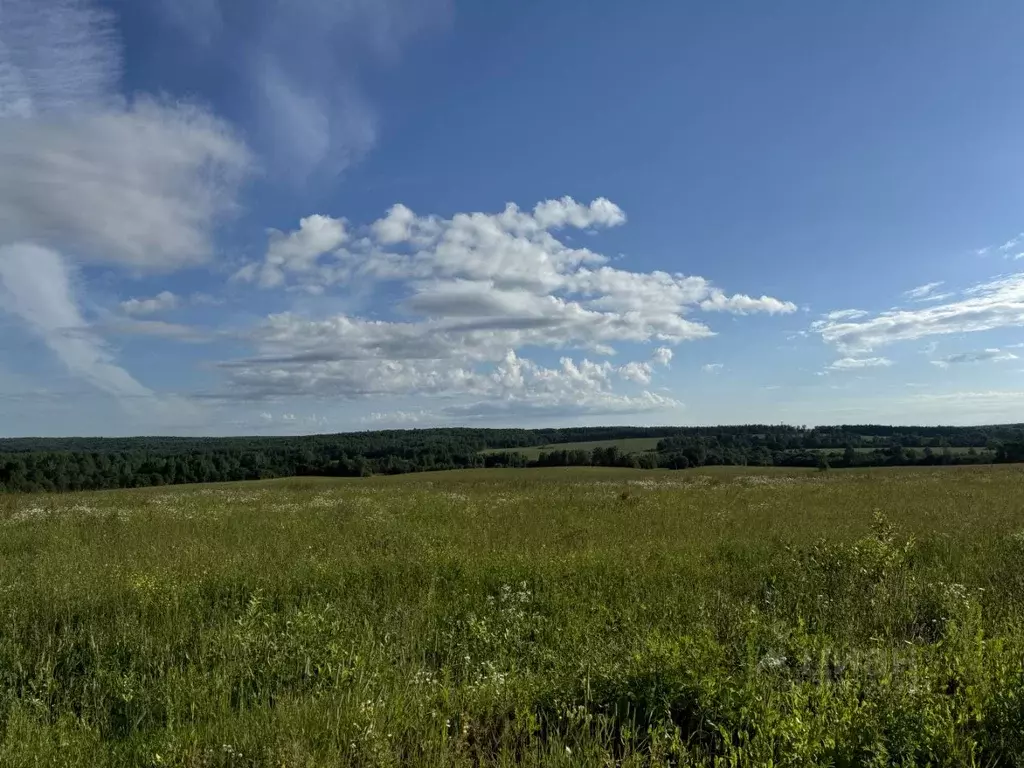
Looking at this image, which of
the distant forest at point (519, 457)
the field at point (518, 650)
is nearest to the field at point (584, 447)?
the distant forest at point (519, 457)

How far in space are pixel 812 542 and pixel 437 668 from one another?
327 inches

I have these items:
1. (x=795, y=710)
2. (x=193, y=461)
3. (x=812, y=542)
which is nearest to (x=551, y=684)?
(x=795, y=710)

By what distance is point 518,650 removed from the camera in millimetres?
6062

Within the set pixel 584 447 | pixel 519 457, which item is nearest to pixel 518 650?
pixel 519 457

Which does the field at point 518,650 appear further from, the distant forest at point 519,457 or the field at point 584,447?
the field at point 584,447

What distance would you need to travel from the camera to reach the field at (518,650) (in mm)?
3891

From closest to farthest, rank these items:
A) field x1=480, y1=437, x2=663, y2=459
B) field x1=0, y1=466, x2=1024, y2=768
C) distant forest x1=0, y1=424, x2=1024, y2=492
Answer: field x1=0, y1=466, x2=1024, y2=768 < distant forest x1=0, y1=424, x2=1024, y2=492 < field x1=480, y1=437, x2=663, y2=459

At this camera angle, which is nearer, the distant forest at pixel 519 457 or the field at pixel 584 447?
the distant forest at pixel 519 457

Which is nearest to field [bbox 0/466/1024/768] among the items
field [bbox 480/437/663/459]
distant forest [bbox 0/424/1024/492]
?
distant forest [bbox 0/424/1024/492]

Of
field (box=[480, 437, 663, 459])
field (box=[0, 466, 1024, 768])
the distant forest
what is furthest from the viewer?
field (box=[480, 437, 663, 459])

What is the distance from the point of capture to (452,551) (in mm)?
10672

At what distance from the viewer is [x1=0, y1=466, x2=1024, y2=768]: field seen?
3.89 m

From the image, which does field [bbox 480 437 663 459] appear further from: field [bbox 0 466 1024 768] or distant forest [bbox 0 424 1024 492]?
field [bbox 0 466 1024 768]

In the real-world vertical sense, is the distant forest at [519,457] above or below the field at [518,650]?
below
